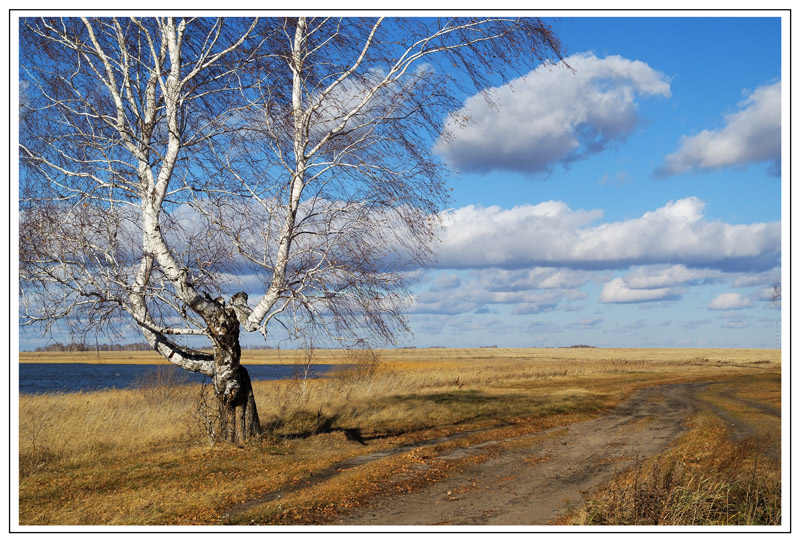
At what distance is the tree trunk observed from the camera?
11375 millimetres

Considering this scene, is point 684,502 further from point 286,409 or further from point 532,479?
point 286,409

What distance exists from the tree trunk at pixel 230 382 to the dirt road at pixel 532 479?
4360 millimetres

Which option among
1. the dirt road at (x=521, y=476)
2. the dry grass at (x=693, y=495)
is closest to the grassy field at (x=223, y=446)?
the dirt road at (x=521, y=476)

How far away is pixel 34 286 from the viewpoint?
1052 centimetres

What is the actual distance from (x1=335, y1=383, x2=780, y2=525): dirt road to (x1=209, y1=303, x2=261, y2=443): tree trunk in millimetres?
4360

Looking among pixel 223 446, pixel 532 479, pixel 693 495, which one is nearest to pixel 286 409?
pixel 223 446

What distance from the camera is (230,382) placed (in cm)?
1152

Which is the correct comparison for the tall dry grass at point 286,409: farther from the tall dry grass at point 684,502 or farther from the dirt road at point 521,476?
the tall dry grass at point 684,502

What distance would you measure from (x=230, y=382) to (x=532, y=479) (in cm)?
581

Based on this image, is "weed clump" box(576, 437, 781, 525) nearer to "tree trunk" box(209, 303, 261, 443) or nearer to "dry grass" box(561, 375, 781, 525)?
"dry grass" box(561, 375, 781, 525)

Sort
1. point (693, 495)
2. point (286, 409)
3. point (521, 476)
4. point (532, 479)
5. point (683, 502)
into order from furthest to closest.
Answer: point (286, 409), point (521, 476), point (532, 479), point (683, 502), point (693, 495)

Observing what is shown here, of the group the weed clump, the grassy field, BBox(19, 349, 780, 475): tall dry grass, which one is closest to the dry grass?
the weed clump

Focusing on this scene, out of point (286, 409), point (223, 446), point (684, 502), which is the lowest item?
point (286, 409)
